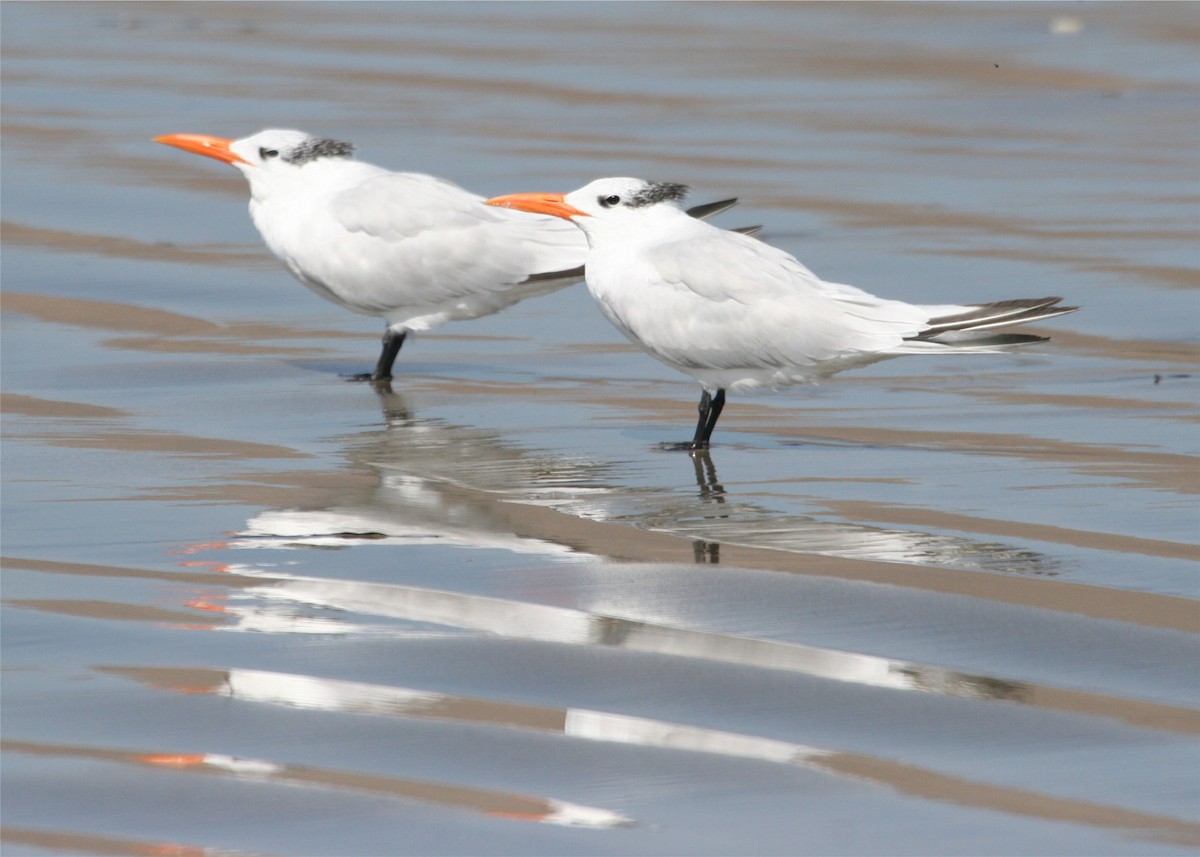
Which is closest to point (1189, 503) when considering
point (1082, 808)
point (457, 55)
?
point (1082, 808)

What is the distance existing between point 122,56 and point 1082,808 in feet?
53.4

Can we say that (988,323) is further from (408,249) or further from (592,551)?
(408,249)

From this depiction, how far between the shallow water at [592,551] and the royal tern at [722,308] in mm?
318

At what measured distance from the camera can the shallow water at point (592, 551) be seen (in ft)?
12.1

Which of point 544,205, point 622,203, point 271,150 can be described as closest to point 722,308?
point 622,203

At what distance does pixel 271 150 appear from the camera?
8.64 meters

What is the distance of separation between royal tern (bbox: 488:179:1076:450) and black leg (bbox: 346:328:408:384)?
1.34 meters

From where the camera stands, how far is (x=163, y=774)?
Result: 147 inches

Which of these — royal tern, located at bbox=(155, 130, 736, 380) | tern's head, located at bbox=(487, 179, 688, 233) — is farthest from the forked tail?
royal tern, located at bbox=(155, 130, 736, 380)

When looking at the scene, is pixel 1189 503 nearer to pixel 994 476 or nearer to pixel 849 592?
pixel 994 476

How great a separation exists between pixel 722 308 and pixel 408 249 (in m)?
2.01

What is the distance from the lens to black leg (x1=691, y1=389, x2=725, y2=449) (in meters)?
6.88

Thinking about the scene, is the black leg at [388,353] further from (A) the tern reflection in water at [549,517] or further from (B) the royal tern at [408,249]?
(A) the tern reflection in water at [549,517]

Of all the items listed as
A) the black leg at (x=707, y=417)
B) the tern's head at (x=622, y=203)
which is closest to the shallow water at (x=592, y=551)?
the black leg at (x=707, y=417)
